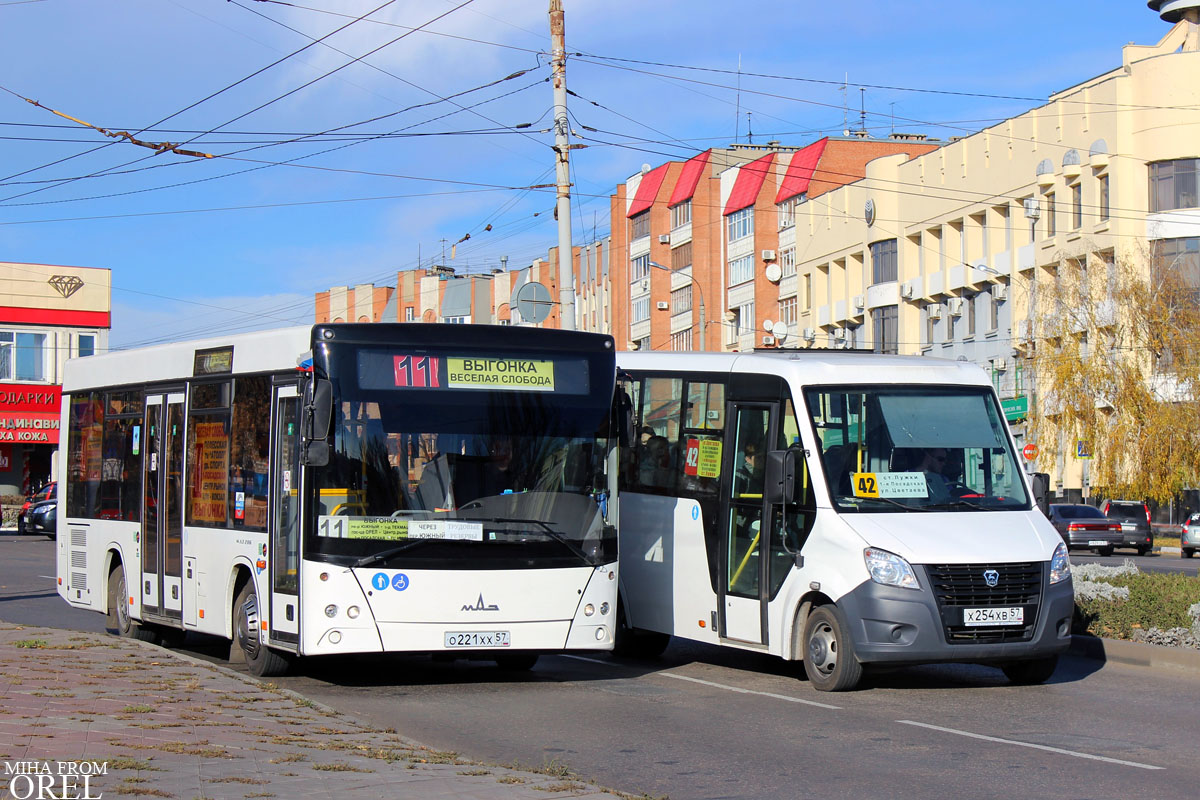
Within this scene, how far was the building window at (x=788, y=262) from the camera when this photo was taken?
3002 inches

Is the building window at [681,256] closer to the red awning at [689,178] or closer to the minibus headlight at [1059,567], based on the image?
the red awning at [689,178]

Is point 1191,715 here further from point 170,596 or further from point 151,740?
point 170,596

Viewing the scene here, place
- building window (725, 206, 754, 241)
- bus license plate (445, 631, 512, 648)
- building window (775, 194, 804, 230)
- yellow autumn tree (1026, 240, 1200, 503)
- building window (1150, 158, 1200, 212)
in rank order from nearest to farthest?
1. bus license plate (445, 631, 512, 648)
2. yellow autumn tree (1026, 240, 1200, 503)
3. building window (1150, 158, 1200, 212)
4. building window (775, 194, 804, 230)
5. building window (725, 206, 754, 241)

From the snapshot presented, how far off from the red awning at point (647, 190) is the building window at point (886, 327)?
2294cm

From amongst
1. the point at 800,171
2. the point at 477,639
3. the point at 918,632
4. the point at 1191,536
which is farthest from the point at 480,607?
the point at 800,171

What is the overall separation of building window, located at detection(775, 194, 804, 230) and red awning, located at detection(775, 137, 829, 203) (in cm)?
26

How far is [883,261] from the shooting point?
217ft

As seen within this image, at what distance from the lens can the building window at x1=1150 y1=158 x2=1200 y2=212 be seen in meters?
48.4

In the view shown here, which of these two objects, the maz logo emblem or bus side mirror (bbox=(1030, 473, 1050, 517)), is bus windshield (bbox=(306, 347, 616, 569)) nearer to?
the maz logo emblem

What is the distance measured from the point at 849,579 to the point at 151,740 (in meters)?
5.54

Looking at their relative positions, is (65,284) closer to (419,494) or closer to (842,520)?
(419,494)

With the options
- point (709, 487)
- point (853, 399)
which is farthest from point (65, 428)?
point (853, 399)

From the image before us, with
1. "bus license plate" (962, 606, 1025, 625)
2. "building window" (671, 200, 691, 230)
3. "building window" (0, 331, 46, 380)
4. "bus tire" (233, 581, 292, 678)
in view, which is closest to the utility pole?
"bus tire" (233, 581, 292, 678)

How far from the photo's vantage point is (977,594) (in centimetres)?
1167
